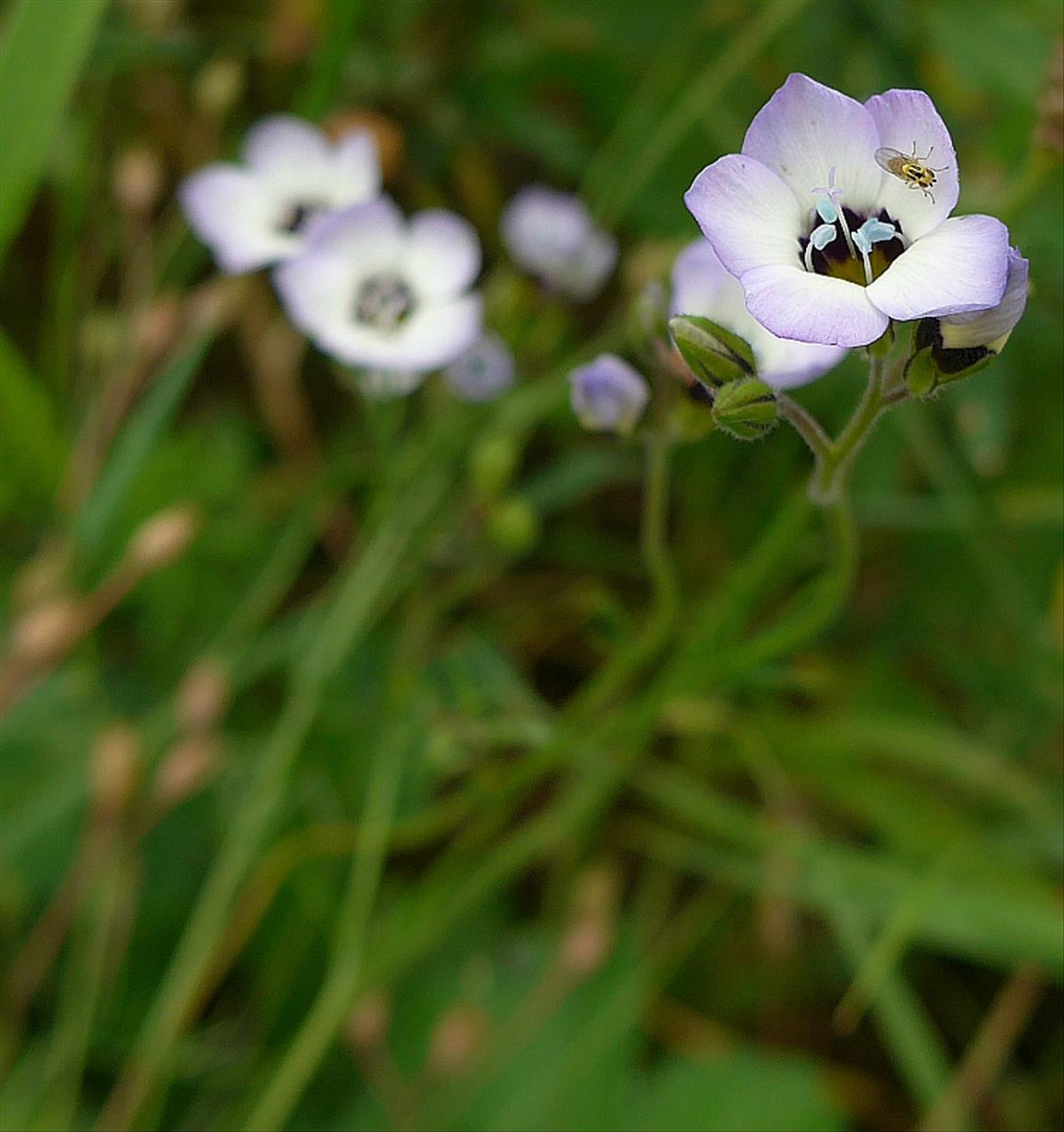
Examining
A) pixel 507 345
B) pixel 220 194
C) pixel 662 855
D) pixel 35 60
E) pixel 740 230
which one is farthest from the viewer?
pixel 662 855

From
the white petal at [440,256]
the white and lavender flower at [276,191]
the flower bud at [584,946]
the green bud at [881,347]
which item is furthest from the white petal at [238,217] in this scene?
the flower bud at [584,946]

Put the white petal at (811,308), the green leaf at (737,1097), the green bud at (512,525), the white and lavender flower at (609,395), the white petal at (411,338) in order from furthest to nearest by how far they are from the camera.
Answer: the green leaf at (737,1097), the green bud at (512,525), the white petal at (411,338), the white and lavender flower at (609,395), the white petal at (811,308)

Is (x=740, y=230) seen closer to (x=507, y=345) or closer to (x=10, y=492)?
(x=507, y=345)

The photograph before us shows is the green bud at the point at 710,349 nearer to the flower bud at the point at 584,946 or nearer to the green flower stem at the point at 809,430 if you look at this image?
the green flower stem at the point at 809,430

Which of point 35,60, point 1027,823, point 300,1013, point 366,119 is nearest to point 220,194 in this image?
point 35,60

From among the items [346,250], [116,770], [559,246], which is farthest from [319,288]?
[116,770]
